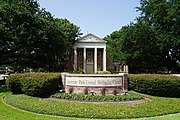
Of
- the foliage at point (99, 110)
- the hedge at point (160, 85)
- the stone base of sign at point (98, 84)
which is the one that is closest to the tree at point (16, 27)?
the stone base of sign at point (98, 84)

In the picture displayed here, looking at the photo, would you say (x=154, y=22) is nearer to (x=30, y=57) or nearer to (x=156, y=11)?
(x=156, y=11)

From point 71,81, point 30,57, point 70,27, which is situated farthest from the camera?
point 70,27

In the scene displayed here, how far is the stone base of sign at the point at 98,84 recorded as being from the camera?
19.2 meters

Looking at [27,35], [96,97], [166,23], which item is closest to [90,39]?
[166,23]

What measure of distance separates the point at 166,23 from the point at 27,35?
17.9 metres

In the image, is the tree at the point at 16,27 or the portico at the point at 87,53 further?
the portico at the point at 87,53

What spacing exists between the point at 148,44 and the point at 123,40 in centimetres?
341

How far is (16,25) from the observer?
28.4 m

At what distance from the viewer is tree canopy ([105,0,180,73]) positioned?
31.2 m

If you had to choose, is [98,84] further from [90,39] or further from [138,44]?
[90,39]

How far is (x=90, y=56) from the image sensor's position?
6247 centimetres

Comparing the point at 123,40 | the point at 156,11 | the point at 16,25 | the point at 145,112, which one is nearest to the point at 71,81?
the point at 145,112

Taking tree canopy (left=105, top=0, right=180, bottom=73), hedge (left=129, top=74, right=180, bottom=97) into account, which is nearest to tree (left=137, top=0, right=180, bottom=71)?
tree canopy (left=105, top=0, right=180, bottom=73)

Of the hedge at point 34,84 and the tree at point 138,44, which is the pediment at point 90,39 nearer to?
the tree at point 138,44
